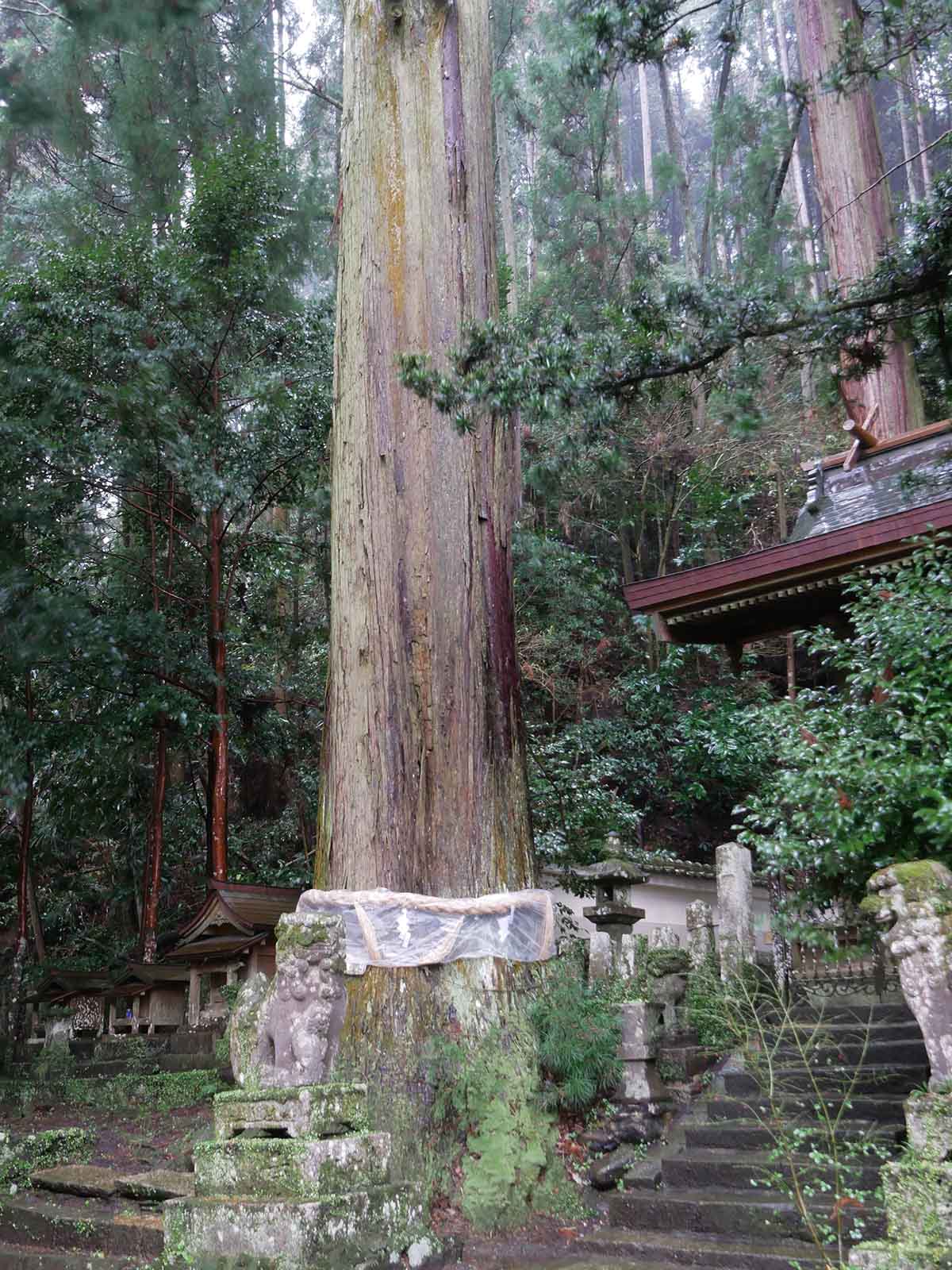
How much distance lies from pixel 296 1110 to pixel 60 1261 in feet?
5.20

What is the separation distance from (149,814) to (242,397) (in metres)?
5.83

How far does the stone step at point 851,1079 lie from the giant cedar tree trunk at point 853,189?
6838 mm

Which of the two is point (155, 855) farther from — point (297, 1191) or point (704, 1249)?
point (297, 1191)

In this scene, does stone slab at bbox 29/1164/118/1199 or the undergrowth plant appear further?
stone slab at bbox 29/1164/118/1199

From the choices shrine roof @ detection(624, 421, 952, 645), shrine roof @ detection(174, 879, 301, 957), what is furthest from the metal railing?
shrine roof @ detection(174, 879, 301, 957)

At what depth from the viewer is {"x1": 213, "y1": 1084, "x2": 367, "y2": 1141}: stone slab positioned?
3.95m

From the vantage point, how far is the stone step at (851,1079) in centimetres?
588

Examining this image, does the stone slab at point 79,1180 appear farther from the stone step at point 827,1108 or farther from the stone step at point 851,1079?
the stone step at point 851,1079

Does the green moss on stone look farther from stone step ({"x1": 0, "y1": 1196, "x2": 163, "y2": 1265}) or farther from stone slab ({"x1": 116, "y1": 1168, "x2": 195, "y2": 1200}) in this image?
stone slab ({"x1": 116, "y1": 1168, "x2": 195, "y2": 1200})

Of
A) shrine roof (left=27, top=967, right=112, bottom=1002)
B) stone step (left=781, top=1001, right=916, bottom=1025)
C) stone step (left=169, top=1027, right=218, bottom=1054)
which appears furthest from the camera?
shrine roof (left=27, top=967, right=112, bottom=1002)

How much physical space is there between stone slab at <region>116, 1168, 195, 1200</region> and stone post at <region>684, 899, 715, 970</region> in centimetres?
505

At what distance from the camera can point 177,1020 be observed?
435 inches

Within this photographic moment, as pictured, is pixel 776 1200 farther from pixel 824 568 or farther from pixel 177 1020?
pixel 177 1020

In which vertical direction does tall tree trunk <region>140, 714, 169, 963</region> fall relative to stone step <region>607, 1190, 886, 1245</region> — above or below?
above
